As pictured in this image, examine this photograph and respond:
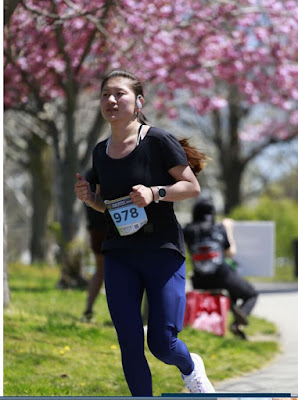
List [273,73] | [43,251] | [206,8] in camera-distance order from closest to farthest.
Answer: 1. [206,8]
2. [273,73]
3. [43,251]

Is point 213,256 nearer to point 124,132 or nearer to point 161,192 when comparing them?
point 124,132

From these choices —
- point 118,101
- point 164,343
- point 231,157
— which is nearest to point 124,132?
point 118,101

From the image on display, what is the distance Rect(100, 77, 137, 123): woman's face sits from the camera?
4.74 m

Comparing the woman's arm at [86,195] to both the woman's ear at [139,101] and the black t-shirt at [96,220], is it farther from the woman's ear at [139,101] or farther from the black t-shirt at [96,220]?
the black t-shirt at [96,220]

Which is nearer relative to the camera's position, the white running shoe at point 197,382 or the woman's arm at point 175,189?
the woman's arm at point 175,189

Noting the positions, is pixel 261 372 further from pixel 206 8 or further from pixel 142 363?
pixel 206 8

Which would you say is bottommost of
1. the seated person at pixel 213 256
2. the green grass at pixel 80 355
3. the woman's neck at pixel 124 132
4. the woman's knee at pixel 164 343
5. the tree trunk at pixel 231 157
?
the green grass at pixel 80 355

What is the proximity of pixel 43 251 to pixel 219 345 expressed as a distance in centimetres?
1542

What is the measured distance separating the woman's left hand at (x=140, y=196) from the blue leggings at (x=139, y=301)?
31cm

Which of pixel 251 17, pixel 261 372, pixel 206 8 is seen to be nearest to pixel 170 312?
pixel 261 372

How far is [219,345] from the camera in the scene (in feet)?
27.8

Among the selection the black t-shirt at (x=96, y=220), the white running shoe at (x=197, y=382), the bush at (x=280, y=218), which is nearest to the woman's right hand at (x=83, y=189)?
the white running shoe at (x=197, y=382)

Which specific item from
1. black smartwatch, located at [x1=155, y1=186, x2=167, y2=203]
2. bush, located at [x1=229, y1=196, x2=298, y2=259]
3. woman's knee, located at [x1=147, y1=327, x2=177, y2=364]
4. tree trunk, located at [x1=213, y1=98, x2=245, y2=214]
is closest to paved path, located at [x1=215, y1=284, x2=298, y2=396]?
woman's knee, located at [x1=147, y1=327, x2=177, y2=364]

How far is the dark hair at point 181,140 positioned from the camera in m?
4.82
